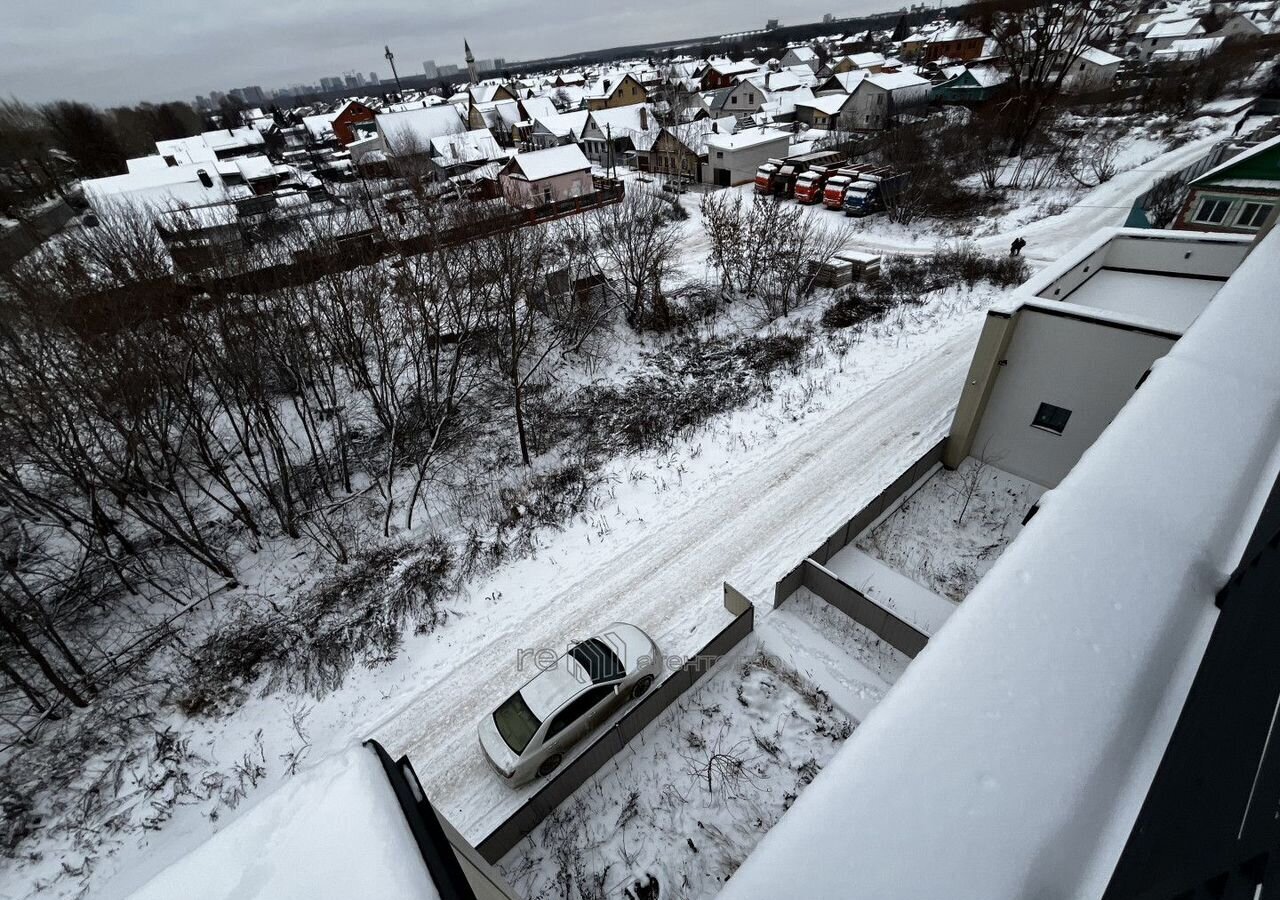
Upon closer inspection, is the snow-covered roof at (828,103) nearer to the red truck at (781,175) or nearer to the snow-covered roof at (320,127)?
the red truck at (781,175)

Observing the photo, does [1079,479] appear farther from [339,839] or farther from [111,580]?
[111,580]

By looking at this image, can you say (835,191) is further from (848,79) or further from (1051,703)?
(848,79)

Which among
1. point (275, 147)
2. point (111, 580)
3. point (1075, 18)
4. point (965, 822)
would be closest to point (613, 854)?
point (965, 822)

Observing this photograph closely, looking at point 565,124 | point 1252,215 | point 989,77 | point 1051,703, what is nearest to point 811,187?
point 1252,215

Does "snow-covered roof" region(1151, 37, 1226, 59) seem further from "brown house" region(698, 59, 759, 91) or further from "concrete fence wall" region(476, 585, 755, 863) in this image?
"concrete fence wall" region(476, 585, 755, 863)

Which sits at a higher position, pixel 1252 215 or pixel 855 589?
pixel 1252 215

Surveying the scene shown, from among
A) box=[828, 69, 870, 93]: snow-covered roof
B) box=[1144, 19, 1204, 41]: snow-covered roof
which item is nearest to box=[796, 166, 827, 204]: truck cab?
box=[828, 69, 870, 93]: snow-covered roof
